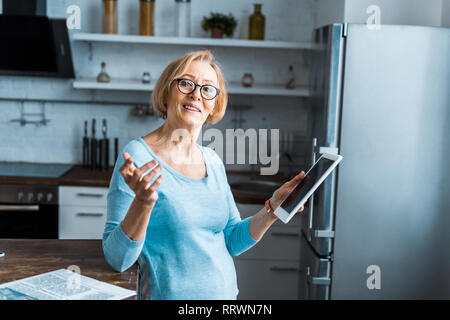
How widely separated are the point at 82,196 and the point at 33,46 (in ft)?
3.22

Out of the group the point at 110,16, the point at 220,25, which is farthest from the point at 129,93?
the point at 220,25

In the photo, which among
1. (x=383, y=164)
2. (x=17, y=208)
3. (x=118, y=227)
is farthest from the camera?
(x=17, y=208)

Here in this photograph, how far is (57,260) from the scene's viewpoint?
4.06 ft

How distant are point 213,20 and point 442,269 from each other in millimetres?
1839

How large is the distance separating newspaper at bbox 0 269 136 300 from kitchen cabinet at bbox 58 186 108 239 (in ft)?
5.13

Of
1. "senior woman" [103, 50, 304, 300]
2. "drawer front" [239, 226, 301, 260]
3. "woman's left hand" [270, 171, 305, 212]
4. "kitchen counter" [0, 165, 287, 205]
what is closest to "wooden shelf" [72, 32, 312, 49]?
"kitchen counter" [0, 165, 287, 205]

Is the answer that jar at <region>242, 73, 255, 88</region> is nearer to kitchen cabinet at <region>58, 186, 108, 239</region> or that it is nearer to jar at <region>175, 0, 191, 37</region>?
jar at <region>175, 0, 191, 37</region>

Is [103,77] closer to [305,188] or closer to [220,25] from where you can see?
[220,25]

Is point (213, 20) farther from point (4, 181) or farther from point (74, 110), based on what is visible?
point (4, 181)

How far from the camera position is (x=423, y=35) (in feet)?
7.03

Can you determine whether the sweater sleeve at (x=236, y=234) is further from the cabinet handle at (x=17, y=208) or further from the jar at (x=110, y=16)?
the jar at (x=110, y=16)

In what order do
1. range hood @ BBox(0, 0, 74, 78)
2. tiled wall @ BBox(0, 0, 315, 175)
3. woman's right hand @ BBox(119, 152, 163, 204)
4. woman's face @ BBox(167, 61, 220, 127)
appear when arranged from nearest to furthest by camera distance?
woman's right hand @ BBox(119, 152, 163, 204) → woman's face @ BBox(167, 61, 220, 127) → range hood @ BBox(0, 0, 74, 78) → tiled wall @ BBox(0, 0, 315, 175)

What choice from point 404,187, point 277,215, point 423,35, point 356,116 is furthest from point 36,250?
point 423,35

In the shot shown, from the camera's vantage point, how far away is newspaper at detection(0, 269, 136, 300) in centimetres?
99
